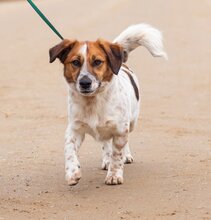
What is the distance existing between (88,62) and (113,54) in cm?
33

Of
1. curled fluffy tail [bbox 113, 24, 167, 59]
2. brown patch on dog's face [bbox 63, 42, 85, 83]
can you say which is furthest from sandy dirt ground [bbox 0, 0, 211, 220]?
curled fluffy tail [bbox 113, 24, 167, 59]

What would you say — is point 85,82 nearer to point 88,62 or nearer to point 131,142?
point 88,62

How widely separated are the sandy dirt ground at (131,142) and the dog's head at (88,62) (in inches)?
37.0

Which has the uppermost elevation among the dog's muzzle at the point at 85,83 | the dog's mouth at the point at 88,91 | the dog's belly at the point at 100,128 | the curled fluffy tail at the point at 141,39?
the dog's muzzle at the point at 85,83

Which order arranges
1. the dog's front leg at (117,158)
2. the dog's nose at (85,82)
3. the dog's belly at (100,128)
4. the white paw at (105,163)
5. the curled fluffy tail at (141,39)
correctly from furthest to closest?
the curled fluffy tail at (141,39) → the white paw at (105,163) → the dog's front leg at (117,158) → the dog's belly at (100,128) → the dog's nose at (85,82)

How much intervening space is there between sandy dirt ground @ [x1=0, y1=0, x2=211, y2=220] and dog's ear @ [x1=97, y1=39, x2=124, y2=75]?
3.48 ft

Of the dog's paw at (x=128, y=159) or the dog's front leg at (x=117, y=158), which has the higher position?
the dog's front leg at (x=117, y=158)

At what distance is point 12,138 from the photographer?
10.0 meters

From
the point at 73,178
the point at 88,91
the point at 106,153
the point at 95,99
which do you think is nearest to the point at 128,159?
the point at 106,153

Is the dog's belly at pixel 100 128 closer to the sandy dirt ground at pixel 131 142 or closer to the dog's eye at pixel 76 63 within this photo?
the sandy dirt ground at pixel 131 142

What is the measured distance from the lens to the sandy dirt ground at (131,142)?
6.85 meters

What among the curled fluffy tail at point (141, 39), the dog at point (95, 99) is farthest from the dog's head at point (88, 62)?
the curled fluffy tail at point (141, 39)

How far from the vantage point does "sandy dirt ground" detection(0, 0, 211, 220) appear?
22.5 feet

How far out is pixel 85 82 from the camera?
716cm
